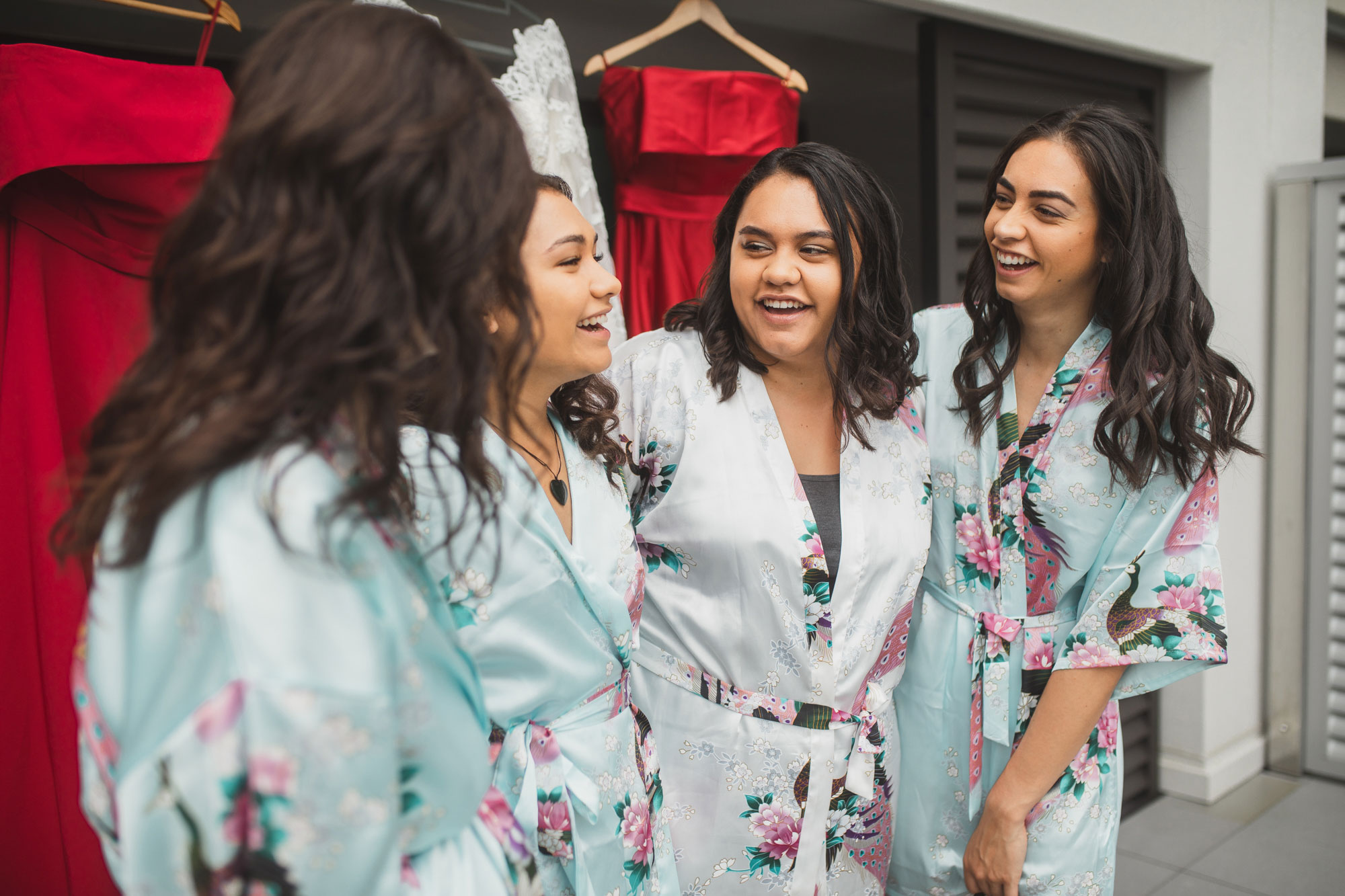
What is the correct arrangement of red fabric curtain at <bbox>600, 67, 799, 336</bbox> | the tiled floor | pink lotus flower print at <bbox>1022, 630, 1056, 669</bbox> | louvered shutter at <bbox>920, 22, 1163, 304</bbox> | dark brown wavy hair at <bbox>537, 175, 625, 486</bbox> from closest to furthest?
dark brown wavy hair at <bbox>537, 175, 625, 486</bbox> → pink lotus flower print at <bbox>1022, 630, 1056, 669</bbox> → red fabric curtain at <bbox>600, 67, 799, 336</bbox> → louvered shutter at <bbox>920, 22, 1163, 304</bbox> → the tiled floor

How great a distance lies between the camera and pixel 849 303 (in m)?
1.63

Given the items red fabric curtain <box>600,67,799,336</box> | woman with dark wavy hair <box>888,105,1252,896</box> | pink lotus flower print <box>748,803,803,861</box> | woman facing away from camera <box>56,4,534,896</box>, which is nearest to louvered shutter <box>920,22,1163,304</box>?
red fabric curtain <box>600,67,799,336</box>

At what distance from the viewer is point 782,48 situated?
3.12 meters

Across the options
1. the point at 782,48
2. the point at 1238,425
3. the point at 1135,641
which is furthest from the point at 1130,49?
the point at 1135,641

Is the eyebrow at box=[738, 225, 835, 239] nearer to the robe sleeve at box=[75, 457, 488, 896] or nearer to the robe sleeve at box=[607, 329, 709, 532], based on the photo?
the robe sleeve at box=[607, 329, 709, 532]

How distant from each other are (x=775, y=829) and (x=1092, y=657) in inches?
22.9

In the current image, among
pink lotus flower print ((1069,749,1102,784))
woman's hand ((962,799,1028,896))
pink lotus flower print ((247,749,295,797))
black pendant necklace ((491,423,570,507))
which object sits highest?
black pendant necklace ((491,423,570,507))

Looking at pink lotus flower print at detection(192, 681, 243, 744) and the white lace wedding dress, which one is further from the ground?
the white lace wedding dress

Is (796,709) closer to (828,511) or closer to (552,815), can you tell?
(828,511)

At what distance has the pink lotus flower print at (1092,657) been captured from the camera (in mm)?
1539

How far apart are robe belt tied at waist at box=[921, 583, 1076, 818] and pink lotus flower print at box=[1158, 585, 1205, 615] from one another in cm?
15

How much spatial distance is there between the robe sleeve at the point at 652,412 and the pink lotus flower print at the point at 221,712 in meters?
0.95

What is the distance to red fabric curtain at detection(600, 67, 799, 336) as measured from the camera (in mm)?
1964

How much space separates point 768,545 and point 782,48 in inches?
85.5
